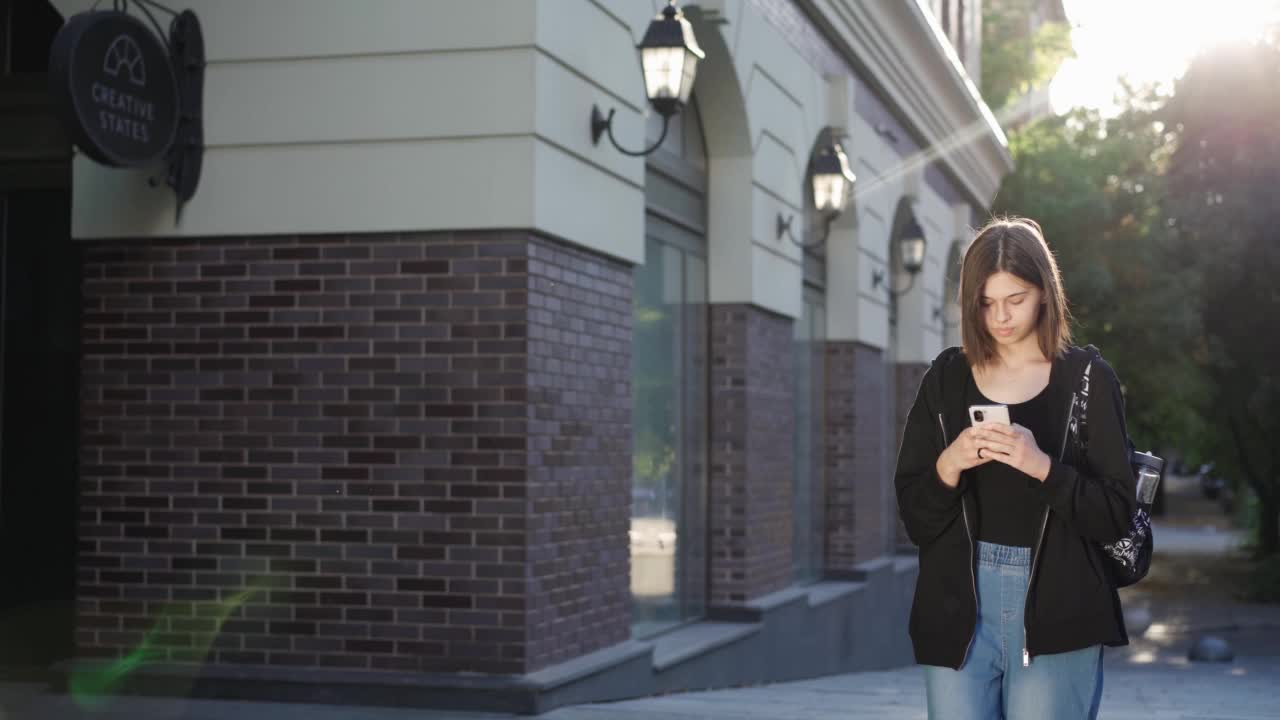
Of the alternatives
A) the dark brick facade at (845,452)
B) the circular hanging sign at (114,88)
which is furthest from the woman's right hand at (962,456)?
the dark brick facade at (845,452)

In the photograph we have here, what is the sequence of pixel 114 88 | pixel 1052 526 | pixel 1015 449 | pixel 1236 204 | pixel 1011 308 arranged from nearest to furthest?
pixel 1015 449
pixel 1052 526
pixel 1011 308
pixel 114 88
pixel 1236 204

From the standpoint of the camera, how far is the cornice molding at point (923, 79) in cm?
1517

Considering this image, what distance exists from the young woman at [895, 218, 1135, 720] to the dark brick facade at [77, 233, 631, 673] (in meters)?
3.78

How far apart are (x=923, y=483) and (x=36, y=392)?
7.13 m

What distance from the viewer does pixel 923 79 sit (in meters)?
18.9

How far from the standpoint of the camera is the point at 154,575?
765 centimetres

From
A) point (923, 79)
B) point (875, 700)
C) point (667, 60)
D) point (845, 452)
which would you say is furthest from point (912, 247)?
point (667, 60)

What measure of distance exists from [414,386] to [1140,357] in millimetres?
24198

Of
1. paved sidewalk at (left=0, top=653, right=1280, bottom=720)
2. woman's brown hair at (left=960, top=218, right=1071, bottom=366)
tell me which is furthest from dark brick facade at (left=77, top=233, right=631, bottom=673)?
woman's brown hair at (left=960, top=218, right=1071, bottom=366)

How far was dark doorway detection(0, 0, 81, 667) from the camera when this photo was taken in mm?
9227

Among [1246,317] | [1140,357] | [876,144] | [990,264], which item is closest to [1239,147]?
[1246,317]

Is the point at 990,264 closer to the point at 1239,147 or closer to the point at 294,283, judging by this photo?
the point at 294,283

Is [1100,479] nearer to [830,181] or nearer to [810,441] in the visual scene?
[830,181]

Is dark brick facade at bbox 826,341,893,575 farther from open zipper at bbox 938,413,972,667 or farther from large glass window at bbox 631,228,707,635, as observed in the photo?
open zipper at bbox 938,413,972,667
